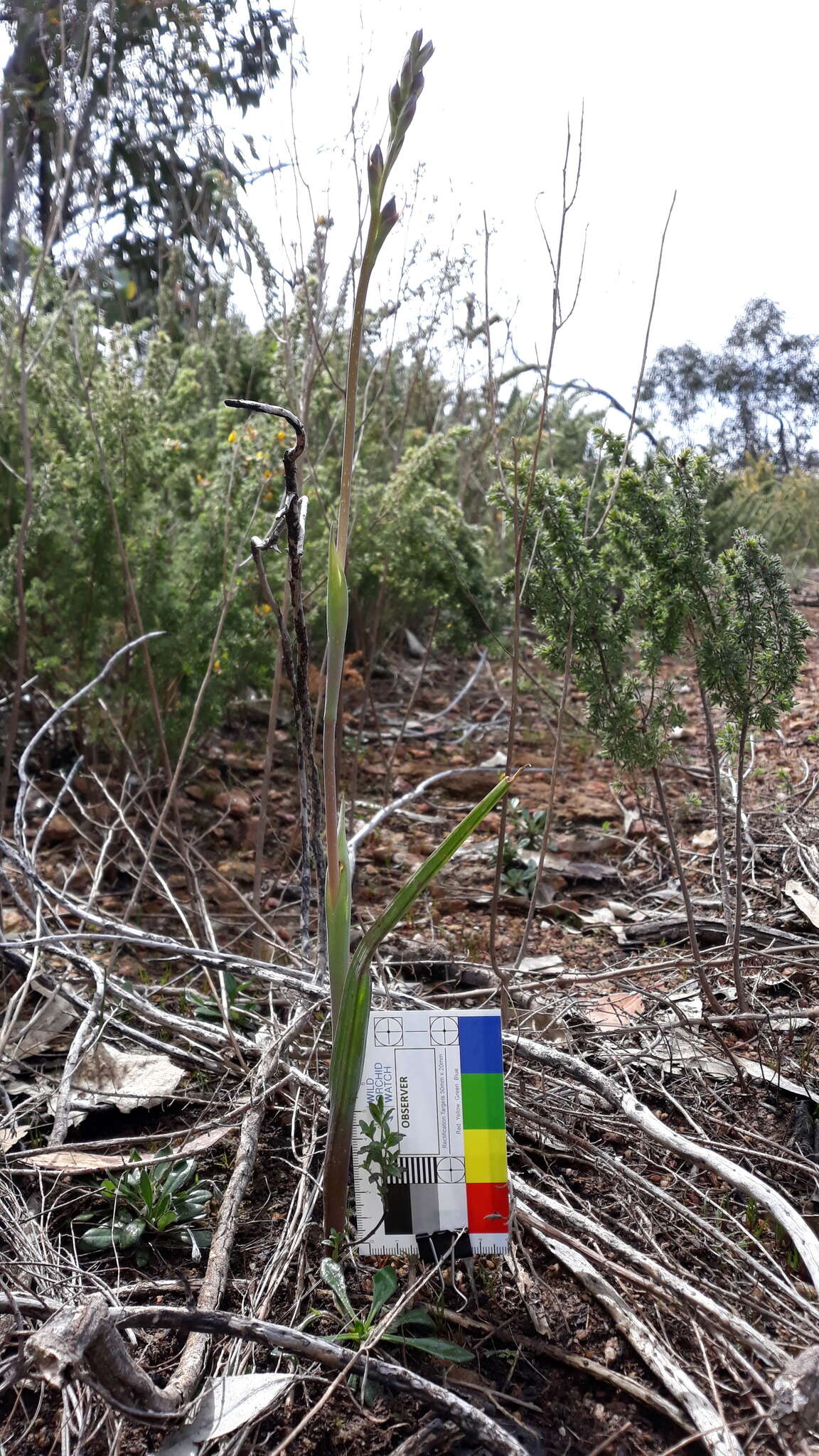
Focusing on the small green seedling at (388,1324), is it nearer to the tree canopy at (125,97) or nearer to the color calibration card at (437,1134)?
the color calibration card at (437,1134)

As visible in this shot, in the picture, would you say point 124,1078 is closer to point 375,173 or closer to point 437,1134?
point 437,1134

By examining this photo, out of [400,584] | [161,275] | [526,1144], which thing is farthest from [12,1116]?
[161,275]

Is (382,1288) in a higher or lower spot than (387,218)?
lower

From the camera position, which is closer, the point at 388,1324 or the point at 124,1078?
the point at 388,1324

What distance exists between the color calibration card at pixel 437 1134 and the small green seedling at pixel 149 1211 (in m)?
0.30

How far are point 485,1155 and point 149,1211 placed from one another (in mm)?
513

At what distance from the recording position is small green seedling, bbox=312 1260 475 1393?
120cm

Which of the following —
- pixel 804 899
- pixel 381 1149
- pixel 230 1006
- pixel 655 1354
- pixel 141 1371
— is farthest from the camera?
pixel 804 899

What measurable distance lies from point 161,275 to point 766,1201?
20.1 ft

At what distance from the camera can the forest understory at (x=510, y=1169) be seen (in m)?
1.13

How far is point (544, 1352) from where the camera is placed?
1.25 m

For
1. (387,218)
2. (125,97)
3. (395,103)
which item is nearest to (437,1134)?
(387,218)

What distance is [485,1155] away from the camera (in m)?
1.35

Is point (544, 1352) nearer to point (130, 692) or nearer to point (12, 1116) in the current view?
point (12, 1116)
